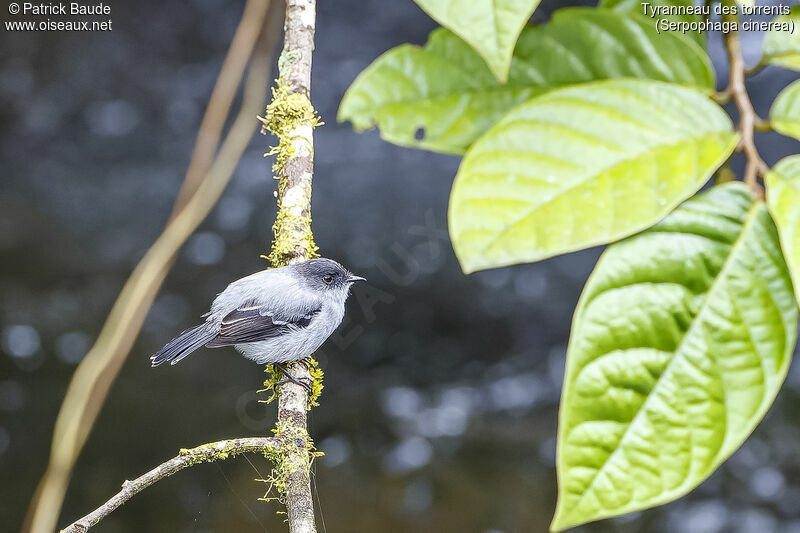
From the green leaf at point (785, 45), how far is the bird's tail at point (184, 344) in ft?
2.05

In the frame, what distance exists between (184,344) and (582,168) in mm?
577

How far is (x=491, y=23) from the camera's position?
0.29m

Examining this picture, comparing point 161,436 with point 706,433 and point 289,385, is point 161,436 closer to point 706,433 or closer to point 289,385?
point 289,385

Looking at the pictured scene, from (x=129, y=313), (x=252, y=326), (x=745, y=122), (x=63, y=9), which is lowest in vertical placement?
(x=129, y=313)

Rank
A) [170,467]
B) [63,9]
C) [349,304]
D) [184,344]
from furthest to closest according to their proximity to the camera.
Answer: [349,304] → [63,9] → [184,344] → [170,467]

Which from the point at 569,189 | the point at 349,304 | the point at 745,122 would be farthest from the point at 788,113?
the point at 349,304

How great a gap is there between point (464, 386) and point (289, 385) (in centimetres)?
71

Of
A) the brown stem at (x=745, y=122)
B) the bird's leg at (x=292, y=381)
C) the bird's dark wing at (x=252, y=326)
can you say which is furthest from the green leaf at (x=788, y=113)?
the bird's dark wing at (x=252, y=326)

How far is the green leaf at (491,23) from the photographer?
287 millimetres

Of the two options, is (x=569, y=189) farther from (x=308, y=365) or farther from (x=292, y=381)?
(x=308, y=365)

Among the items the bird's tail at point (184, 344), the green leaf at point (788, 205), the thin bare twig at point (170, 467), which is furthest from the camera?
the bird's tail at point (184, 344)

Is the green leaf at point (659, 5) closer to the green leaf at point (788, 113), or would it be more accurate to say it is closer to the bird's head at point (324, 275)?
the green leaf at point (788, 113)

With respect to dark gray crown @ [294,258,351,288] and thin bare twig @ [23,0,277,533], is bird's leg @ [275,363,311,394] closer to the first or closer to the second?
dark gray crown @ [294,258,351,288]

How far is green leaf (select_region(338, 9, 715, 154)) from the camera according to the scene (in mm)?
347
